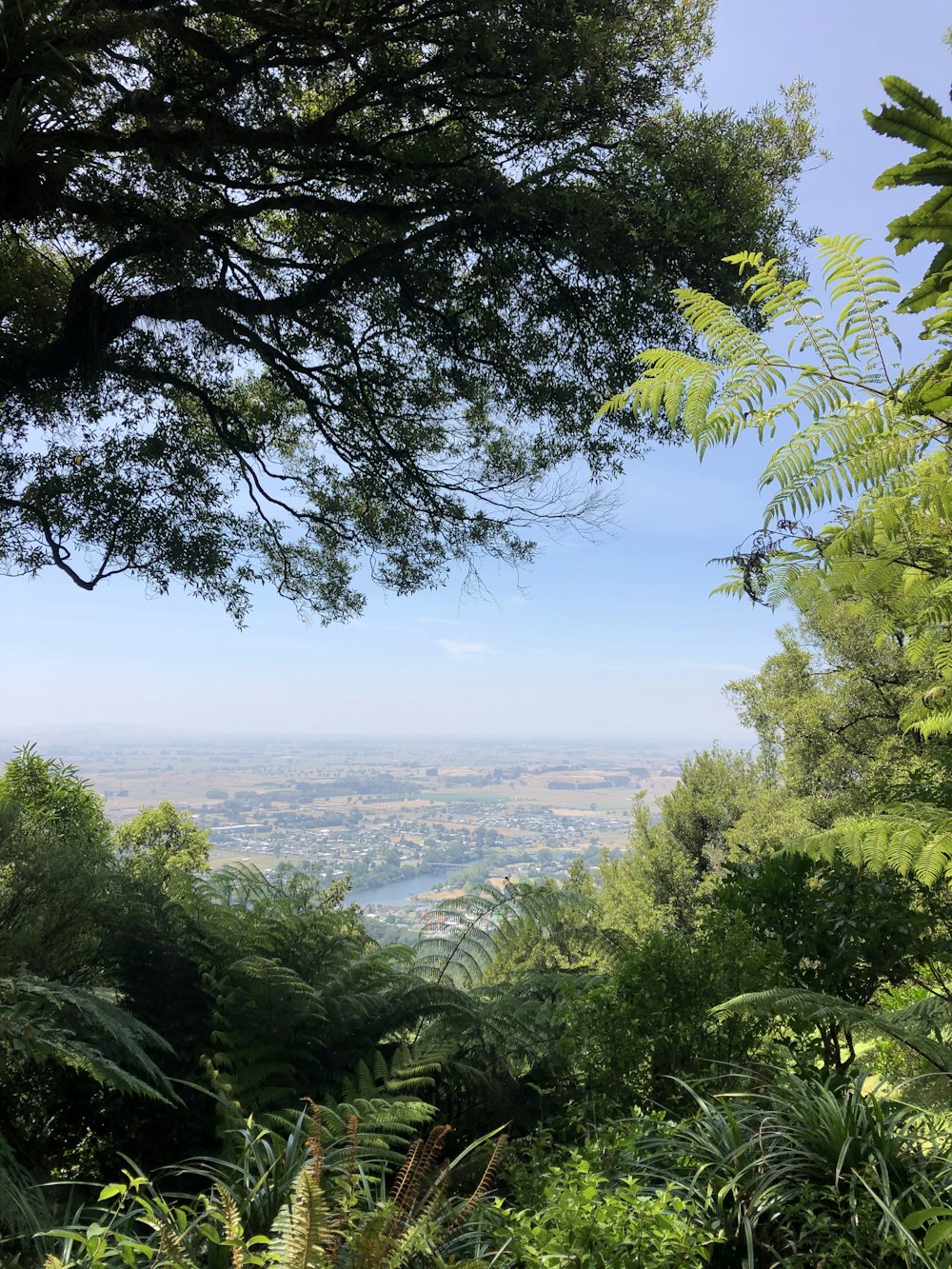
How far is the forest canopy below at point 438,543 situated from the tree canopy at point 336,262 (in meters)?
0.03

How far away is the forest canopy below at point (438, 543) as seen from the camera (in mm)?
1555

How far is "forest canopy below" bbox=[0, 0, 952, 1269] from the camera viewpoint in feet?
→ 5.10

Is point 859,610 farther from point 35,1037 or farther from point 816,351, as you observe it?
point 35,1037

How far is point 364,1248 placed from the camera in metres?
1.20

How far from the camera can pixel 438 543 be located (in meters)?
4.86

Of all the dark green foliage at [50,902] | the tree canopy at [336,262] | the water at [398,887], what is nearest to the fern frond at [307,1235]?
the dark green foliage at [50,902]

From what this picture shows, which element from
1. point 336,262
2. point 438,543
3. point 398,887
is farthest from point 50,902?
point 398,887

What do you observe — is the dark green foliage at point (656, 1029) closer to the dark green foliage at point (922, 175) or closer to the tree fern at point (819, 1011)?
the tree fern at point (819, 1011)

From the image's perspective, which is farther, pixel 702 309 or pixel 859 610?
pixel 859 610

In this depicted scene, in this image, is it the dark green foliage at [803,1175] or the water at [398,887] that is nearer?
the dark green foliage at [803,1175]

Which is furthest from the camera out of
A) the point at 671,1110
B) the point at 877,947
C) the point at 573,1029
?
the point at 877,947

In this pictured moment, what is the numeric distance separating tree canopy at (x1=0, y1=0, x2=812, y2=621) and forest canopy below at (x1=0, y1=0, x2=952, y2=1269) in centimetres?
3

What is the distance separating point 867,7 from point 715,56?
2.72 ft

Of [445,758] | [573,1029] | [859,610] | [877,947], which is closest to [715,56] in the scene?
[859,610]
